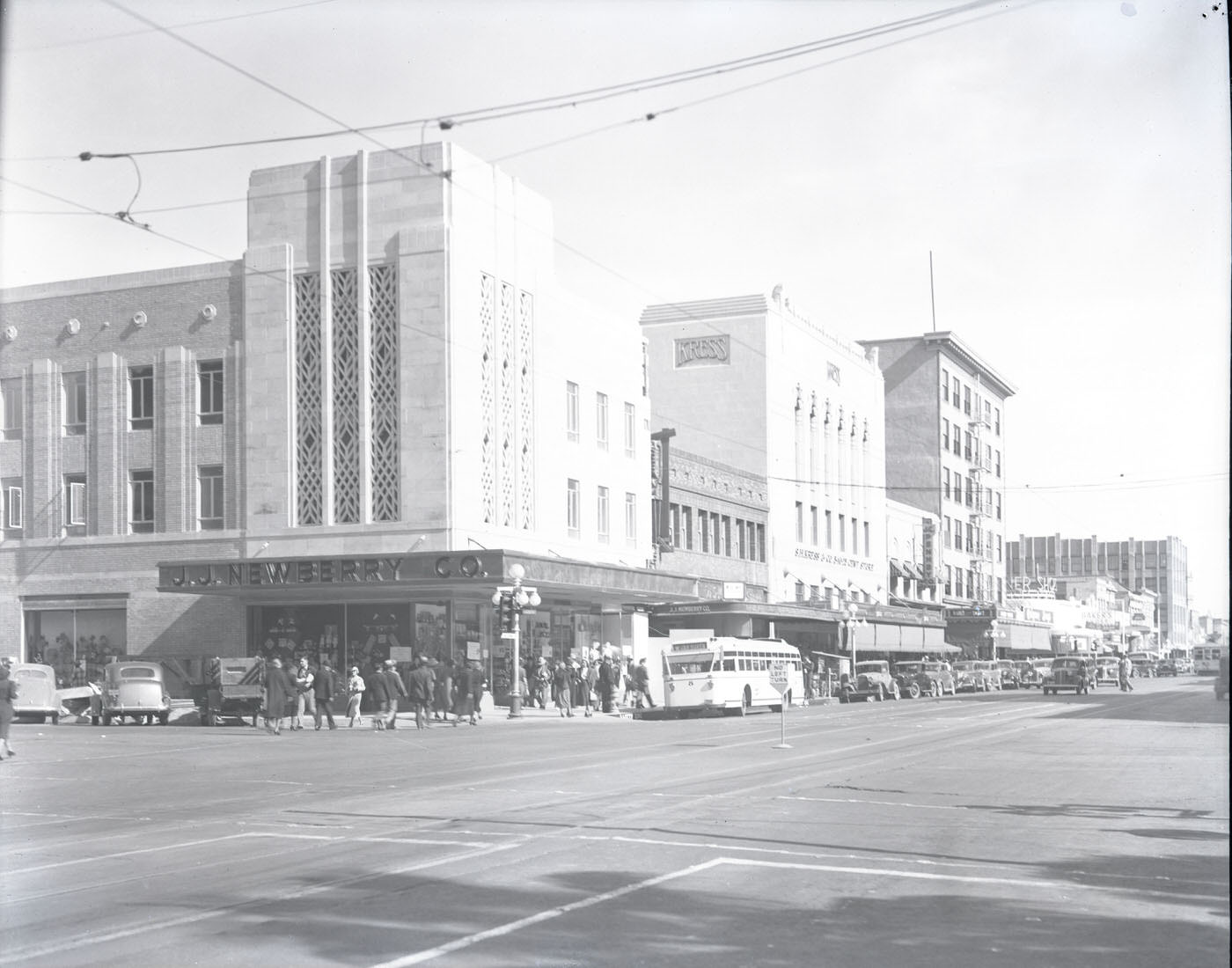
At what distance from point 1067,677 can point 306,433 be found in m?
34.5

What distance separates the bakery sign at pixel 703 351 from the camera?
71.4 m

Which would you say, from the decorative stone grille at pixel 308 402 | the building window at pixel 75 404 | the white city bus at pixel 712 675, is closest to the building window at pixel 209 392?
the decorative stone grille at pixel 308 402

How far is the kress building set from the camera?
43.0m

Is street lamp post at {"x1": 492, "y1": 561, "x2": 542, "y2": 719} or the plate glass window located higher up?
the plate glass window

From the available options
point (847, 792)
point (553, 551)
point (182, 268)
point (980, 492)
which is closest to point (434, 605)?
point (553, 551)

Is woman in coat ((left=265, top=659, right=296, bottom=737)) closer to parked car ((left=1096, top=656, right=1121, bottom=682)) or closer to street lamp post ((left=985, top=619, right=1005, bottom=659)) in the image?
parked car ((left=1096, top=656, right=1121, bottom=682))

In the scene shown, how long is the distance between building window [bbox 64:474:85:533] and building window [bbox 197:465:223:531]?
13.2 ft

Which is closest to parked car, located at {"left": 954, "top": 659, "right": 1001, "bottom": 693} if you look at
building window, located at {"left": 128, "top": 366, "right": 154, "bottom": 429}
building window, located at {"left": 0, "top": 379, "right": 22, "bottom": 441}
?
building window, located at {"left": 128, "top": 366, "right": 154, "bottom": 429}

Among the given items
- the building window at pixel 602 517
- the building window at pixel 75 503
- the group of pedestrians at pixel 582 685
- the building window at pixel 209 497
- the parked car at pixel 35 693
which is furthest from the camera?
the building window at pixel 602 517

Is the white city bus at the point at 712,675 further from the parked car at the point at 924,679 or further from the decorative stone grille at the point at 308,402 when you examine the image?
the parked car at the point at 924,679

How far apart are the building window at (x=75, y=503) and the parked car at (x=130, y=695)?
10635 mm

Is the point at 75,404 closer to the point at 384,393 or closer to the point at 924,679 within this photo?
the point at 384,393

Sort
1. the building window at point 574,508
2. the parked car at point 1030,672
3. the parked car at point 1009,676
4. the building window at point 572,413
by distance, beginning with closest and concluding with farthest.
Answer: the building window at point 574,508, the building window at point 572,413, the parked car at point 1030,672, the parked car at point 1009,676

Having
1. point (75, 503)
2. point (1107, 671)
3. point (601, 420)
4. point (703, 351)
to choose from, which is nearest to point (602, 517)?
point (601, 420)
